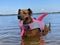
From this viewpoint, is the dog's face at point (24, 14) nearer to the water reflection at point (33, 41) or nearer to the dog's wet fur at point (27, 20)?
the dog's wet fur at point (27, 20)

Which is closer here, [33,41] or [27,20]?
[27,20]

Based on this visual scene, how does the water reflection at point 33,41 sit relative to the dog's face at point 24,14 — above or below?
below

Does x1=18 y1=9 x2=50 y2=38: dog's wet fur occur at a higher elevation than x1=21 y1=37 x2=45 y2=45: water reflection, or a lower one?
higher

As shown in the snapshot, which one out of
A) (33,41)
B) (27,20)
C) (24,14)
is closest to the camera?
(24,14)

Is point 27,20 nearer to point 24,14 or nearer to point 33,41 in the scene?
point 24,14

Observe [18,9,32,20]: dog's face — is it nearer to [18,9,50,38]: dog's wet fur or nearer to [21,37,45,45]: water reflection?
[18,9,50,38]: dog's wet fur

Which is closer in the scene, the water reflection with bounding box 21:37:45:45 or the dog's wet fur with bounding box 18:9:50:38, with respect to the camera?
the dog's wet fur with bounding box 18:9:50:38

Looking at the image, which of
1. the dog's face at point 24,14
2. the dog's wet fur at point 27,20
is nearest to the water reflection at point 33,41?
the dog's wet fur at point 27,20

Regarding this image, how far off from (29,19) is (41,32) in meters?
→ 0.55

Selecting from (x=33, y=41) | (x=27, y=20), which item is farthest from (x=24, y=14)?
(x=33, y=41)

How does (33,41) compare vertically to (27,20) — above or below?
below

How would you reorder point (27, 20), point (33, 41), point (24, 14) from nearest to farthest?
point (24, 14)
point (27, 20)
point (33, 41)

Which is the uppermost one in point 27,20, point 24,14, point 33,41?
point 24,14

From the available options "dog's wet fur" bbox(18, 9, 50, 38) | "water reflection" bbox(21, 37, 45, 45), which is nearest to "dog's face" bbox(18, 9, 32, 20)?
"dog's wet fur" bbox(18, 9, 50, 38)
